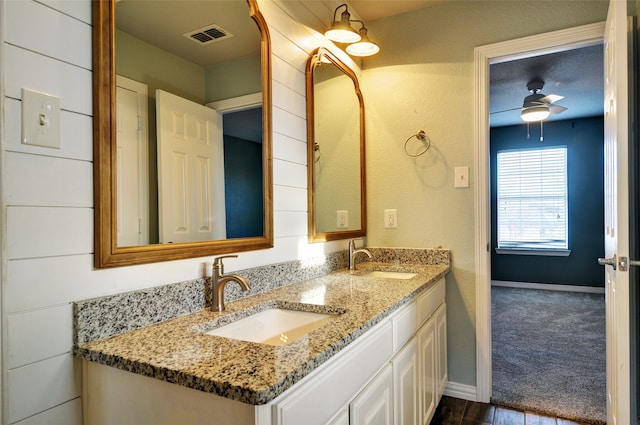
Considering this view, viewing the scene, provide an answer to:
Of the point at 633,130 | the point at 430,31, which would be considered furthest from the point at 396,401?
the point at 430,31

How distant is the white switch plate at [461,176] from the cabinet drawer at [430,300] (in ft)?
1.96

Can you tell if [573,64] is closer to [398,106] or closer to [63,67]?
[398,106]

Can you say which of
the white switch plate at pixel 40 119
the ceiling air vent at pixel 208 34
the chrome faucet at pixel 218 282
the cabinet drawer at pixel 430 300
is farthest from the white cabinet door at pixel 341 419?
the ceiling air vent at pixel 208 34

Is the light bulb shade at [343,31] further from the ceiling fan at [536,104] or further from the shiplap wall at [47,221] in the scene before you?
the ceiling fan at [536,104]

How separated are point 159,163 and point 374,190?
1684 mm

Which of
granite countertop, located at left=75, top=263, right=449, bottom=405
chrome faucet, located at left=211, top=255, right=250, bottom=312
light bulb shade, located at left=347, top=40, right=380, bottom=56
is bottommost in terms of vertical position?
granite countertop, located at left=75, top=263, right=449, bottom=405

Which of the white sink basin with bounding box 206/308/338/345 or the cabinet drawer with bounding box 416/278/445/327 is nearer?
the white sink basin with bounding box 206/308/338/345

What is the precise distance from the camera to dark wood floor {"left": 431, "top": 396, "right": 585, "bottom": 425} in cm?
206

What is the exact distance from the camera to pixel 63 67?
927 millimetres

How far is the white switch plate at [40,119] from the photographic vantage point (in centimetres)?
85

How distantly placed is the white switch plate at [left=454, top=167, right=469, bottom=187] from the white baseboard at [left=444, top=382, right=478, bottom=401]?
1230 mm

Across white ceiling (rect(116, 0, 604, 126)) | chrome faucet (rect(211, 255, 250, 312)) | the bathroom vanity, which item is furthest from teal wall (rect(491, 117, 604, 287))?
chrome faucet (rect(211, 255, 250, 312))

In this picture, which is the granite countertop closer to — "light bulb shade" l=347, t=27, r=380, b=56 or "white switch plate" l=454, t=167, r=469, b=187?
"white switch plate" l=454, t=167, r=469, b=187

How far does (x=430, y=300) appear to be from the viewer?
1956 mm
